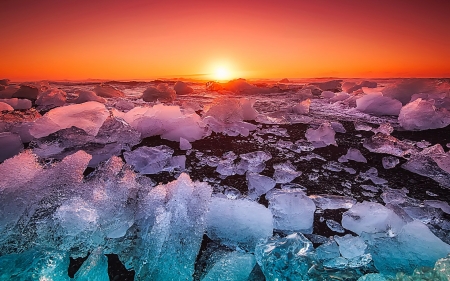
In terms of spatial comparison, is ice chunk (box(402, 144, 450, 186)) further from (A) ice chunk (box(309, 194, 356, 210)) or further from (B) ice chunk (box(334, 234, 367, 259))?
(B) ice chunk (box(334, 234, 367, 259))

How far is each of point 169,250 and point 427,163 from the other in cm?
149

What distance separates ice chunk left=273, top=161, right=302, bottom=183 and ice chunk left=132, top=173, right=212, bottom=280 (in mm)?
449

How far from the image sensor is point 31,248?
0.77 meters

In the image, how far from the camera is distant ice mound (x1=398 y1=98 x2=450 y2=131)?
86.8 inches

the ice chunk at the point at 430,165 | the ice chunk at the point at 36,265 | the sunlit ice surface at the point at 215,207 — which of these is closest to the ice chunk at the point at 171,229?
the sunlit ice surface at the point at 215,207

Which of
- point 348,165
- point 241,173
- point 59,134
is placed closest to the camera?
point 241,173

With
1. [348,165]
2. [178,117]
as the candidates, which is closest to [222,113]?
[178,117]

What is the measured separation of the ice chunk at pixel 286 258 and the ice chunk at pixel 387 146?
4.01ft

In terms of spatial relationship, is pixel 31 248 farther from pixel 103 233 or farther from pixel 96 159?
pixel 96 159

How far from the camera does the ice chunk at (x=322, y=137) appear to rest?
181 cm

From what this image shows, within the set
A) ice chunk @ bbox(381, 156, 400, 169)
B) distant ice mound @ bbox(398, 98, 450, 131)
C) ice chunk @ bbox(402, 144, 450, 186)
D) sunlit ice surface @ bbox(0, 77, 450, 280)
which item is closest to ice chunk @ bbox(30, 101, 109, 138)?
sunlit ice surface @ bbox(0, 77, 450, 280)

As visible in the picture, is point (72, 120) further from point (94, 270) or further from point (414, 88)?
point (414, 88)

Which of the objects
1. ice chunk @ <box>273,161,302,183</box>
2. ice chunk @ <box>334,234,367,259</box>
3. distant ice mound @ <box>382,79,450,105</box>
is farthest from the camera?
distant ice mound @ <box>382,79,450,105</box>

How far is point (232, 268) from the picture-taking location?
2.38 feet
